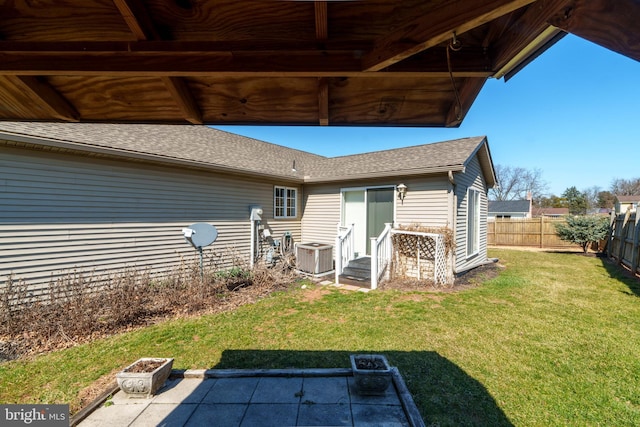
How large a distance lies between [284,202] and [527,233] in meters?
14.6

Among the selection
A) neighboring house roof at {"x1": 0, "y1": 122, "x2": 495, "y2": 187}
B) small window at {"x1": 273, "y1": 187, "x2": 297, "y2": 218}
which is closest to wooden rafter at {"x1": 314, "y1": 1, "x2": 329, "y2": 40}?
neighboring house roof at {"x1": 0, "y1": 122, "x2": 495, "y2": 187}

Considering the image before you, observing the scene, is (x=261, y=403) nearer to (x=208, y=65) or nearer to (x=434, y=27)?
(x=208, y=65)

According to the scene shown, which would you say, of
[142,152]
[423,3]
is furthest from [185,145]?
[423,3]

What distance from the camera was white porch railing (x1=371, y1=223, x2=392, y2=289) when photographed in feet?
21.5

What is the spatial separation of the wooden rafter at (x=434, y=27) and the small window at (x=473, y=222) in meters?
8.14

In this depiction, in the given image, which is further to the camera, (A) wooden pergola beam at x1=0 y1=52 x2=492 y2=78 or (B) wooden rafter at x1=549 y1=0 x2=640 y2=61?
(A) wooden pergola beam at x1=0 y1=52 x2=492 y2=78

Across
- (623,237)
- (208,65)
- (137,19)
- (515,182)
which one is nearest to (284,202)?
(208,65)

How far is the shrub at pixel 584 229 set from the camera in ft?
38.4

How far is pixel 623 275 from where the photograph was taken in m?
7.70

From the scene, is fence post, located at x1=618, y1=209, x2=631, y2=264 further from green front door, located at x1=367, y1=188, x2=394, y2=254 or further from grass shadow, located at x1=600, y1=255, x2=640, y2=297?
green front door, located at x1=367, y1=188, x2=394, y2=254

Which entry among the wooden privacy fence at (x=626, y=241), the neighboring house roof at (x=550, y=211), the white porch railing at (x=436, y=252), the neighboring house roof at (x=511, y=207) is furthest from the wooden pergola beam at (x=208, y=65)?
the neighboring house roof at (x=550, y=211)

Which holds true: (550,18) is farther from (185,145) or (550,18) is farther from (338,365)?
(185,145)

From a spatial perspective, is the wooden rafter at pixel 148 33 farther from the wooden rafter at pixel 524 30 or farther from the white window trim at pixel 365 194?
the white window trim at pixel 365 194

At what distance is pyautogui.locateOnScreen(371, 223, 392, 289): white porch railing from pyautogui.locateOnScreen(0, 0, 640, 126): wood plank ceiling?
5100 mm
